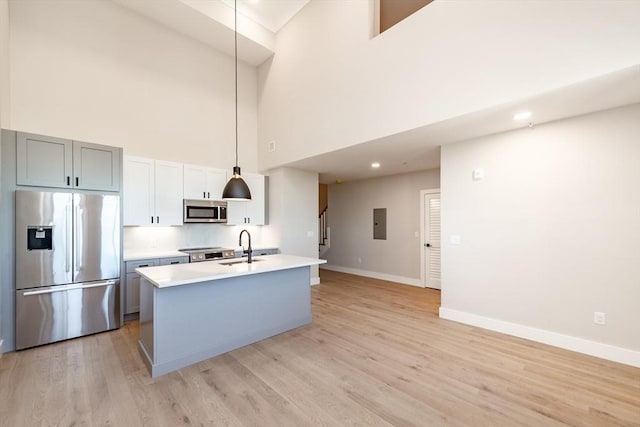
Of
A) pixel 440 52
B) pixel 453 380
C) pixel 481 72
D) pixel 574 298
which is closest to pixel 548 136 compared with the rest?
pixel 481 72

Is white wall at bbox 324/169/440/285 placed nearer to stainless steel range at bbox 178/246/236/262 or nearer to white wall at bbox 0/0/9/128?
stainless steel range at bbox 178/246/236/262

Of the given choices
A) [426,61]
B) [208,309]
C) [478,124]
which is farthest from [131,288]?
[478,124]

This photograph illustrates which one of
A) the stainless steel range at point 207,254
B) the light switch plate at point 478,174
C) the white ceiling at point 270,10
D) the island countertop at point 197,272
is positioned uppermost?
the white ceiling at point 270,10

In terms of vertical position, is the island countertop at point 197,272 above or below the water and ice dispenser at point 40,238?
below

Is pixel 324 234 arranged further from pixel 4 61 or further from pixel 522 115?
pixel 4 61

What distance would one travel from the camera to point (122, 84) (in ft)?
14.9

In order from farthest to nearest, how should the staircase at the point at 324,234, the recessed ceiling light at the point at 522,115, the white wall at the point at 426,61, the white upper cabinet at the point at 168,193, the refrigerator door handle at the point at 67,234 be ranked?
the staircase at the point at 324,234
the white upper cabinet at the point at 168,193
the refrigerator door handle at the point at 67,234
the recessed ceiling light at the point at 522,115
the white wall at the point at 426,61

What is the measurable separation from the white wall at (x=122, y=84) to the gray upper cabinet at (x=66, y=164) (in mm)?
923

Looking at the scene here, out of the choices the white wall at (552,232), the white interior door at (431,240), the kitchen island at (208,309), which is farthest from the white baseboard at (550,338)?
Result: the kitchen island at (208,309)

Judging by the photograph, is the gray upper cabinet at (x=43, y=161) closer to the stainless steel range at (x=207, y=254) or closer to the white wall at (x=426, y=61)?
the stainless steel range at (x=207, y=254)

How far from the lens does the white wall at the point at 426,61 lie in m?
2.36

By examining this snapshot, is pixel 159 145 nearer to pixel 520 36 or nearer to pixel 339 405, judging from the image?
pixel 339 405

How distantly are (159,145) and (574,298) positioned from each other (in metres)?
6.45

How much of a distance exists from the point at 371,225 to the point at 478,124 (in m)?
4.21
